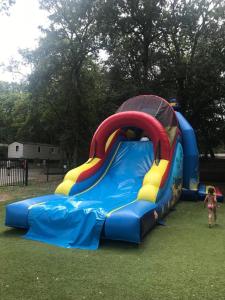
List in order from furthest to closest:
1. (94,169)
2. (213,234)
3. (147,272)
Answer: (94,169) < (213,234) < (147,272)

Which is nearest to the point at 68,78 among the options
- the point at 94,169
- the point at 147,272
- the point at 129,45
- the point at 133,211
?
the point at 129,45

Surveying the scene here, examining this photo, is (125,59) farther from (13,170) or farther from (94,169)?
(94,169)

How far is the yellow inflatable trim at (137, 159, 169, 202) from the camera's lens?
8266 mm

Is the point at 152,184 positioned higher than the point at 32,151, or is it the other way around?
the point at 32,151

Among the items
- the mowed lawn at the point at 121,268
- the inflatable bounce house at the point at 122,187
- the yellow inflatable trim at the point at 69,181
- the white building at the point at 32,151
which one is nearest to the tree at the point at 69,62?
the inflatable bounce house at the point at 122,187

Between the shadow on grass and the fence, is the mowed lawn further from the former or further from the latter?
the fence

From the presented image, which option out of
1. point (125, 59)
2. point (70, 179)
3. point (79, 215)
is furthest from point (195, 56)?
point (79, 215)

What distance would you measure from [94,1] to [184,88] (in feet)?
22.6

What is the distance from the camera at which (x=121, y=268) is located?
5605mm

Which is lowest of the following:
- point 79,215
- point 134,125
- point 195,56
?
point 79,215

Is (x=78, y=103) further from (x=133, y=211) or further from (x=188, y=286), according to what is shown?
(x=188, y=286)

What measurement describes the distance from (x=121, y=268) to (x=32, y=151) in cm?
3592

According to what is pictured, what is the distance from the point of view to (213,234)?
7793 millimetres

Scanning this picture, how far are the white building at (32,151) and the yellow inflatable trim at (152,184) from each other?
31041mm
